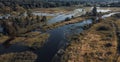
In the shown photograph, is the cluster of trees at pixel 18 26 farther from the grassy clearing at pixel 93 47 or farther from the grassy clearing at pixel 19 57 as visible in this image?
the grassy clearing at pixel 93 47

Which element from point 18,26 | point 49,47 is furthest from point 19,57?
point 18,26

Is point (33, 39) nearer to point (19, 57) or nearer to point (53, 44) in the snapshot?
point (53, 44)

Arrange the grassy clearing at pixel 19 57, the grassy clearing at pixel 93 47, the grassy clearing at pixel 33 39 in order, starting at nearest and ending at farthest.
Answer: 1. the grassy clearing at pixel 19 57
2. the grassy clearing at pixel 93 47
3. the grassy clearing at pixel 33 39

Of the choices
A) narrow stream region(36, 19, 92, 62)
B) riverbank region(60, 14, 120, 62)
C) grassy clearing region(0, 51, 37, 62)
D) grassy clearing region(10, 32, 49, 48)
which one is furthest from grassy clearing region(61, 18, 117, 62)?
grassy clearing region(10, 32, 49, 48)

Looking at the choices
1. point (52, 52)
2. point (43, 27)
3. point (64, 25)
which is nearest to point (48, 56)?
point (52, 52)

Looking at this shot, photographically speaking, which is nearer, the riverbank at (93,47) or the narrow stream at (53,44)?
the riverbank at (93,47)

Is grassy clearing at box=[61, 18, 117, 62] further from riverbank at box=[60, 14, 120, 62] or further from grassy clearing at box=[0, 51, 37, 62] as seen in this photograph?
grassy clearing at box=[0, 51, 37, 62]

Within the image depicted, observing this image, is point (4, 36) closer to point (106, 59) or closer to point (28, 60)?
point (28, 60)

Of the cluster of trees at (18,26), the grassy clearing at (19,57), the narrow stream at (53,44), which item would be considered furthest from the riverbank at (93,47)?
the cluster of trees at (18,26)

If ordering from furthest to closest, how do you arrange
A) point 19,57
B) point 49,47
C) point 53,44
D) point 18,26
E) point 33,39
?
point 18,26, point 33,39, point 53,44, point 49,47, point 19,57
